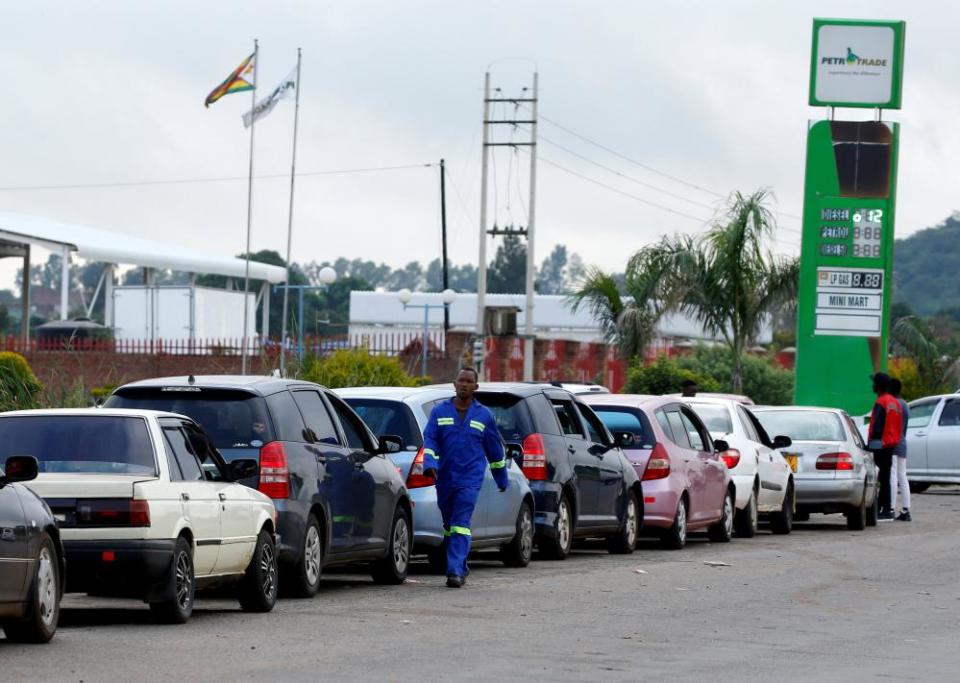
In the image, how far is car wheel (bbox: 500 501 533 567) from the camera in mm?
16922

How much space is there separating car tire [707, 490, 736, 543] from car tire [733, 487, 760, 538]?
75 cm

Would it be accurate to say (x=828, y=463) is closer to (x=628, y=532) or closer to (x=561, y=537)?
(x=628, y=532)

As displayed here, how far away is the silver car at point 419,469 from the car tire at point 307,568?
2147 mm

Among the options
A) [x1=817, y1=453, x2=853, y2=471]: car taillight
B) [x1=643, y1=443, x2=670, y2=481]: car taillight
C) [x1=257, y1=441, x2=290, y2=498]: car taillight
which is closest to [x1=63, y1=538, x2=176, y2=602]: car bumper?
[x1=257, y1=441, x2=290, y2=498]: car taillight

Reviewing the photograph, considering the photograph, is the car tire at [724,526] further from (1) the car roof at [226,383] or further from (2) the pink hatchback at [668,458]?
(1) the car roof at [226,383]

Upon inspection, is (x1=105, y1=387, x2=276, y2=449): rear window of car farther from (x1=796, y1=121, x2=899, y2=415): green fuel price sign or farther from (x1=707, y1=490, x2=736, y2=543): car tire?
(x1=796, y1=121, x2=899, y2=415): green fuel price sign

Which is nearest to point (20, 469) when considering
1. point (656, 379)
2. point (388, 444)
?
point (388, 444)

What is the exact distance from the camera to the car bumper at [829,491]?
2434 centimetres

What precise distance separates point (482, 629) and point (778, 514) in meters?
12.6

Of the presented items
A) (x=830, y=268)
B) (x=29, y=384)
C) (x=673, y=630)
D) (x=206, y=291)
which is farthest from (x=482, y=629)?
(x=206, y=291)

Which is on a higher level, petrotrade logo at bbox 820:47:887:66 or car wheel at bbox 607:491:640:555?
petrotrade logo at bbox 820:47:887:66

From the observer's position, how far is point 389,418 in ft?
52.4

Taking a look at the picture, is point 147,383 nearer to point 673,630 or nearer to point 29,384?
point 673,630

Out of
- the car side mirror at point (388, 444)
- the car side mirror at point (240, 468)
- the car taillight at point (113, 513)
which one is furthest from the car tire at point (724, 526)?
the car taillight at point (113, 513)
